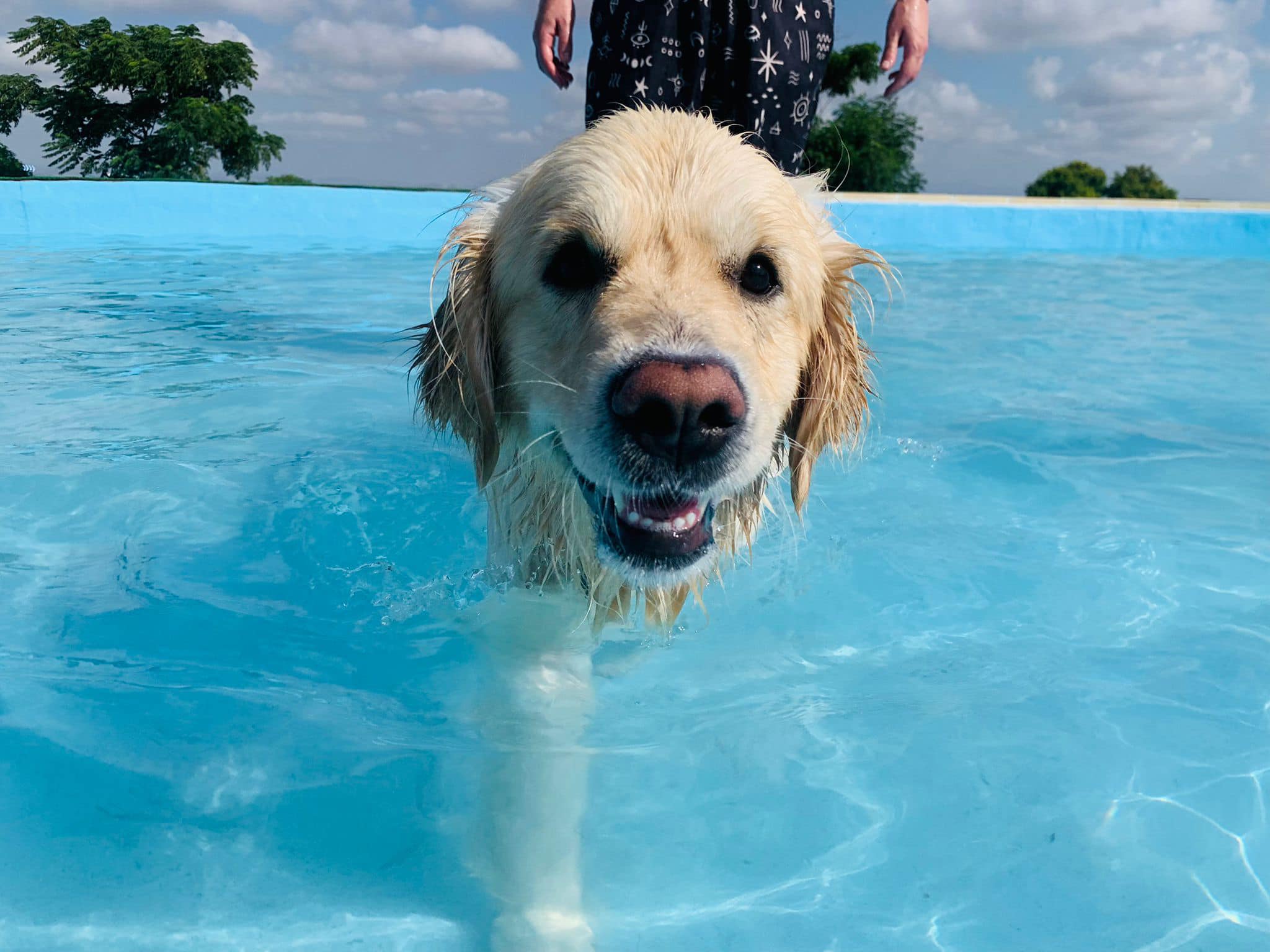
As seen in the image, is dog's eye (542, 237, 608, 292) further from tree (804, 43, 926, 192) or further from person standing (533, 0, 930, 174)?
tree (804, 43, 926, 192)

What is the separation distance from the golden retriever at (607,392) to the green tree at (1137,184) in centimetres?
5131

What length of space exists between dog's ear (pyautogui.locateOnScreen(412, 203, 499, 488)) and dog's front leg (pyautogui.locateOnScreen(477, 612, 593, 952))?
575mm

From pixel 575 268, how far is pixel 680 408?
68 cm

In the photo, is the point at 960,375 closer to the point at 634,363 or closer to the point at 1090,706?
the point at 1090,706

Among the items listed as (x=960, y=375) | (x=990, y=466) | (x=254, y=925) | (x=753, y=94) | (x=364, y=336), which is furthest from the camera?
(x=364, y=336)

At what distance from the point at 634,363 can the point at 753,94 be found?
1.90 metres

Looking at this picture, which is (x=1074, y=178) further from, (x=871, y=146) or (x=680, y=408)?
(x=680, y=408)

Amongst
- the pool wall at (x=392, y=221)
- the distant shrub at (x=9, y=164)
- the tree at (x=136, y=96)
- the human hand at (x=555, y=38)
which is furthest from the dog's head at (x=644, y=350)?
the tree at (x=136, y=96)

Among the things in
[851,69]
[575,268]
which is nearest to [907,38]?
[575,268]

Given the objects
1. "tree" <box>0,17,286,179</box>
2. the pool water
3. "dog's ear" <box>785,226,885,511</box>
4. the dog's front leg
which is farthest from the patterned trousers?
"tree" <box>0,17,286,179</box>

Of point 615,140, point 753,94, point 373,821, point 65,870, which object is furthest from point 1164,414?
point 65,870

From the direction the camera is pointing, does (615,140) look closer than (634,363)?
No

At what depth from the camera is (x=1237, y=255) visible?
16.9 meters

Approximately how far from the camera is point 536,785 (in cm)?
245
